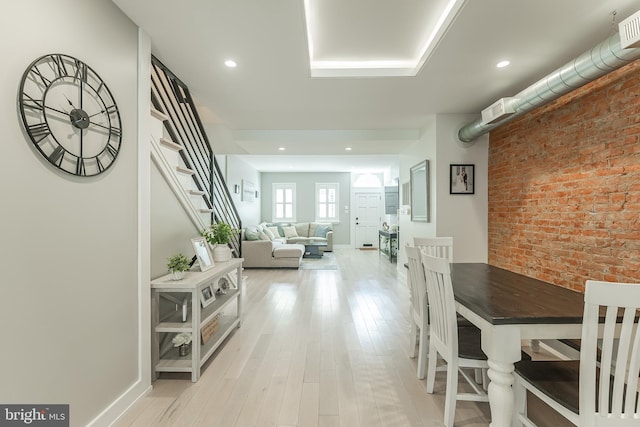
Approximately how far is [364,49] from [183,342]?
114 inches

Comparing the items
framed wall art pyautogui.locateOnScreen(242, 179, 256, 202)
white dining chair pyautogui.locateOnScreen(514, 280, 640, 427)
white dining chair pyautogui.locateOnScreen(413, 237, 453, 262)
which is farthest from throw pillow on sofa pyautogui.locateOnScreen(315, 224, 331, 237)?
white dining chair pyautogui.locateOnScreen(514, 280, 640, 427)

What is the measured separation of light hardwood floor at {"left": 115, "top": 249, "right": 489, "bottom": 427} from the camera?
1.73 m

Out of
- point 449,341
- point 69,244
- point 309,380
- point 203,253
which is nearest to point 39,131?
point 69,244

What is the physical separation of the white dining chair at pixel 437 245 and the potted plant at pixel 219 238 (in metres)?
1.89

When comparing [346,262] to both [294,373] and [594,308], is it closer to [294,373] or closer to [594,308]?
[294,373]

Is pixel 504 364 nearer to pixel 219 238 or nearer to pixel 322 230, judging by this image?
pixel 219 238

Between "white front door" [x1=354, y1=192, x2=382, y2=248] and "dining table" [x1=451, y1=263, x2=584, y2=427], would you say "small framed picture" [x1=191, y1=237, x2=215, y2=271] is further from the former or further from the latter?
"white front door" [x1=354, y1=192, x2=382, y2=248]

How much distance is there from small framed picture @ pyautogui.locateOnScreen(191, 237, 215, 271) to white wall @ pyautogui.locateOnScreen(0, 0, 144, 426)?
1.87 ft

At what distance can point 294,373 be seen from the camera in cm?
219

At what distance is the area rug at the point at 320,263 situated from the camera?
21.0 feet

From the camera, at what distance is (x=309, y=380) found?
2100 millimetres

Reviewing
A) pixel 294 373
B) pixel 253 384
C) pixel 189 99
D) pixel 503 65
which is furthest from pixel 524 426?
pixel 189 99

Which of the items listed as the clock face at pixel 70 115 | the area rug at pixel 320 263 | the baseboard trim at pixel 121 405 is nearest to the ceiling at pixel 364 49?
the clock face at pixel 70 115

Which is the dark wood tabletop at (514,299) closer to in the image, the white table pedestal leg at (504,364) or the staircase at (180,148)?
the white table pedestal leg at (504,364)
